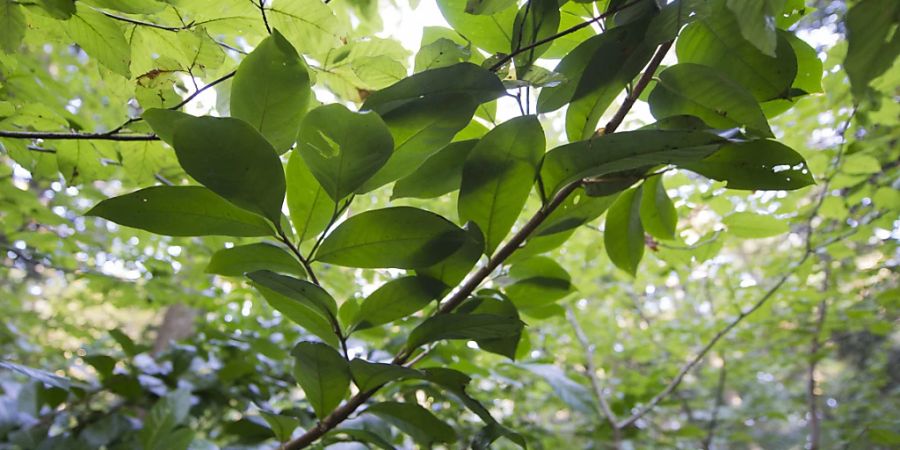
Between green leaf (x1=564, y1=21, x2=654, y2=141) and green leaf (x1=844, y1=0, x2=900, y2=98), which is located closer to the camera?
green leaf (x1=844, y1=0, x2=900, y2=98)

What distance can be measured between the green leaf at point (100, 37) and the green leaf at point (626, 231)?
2.00ft

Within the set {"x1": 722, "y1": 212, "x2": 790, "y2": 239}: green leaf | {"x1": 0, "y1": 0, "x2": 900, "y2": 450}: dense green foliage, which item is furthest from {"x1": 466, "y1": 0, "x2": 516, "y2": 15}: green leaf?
{"x1": 722, "y1": 212, "x2": 790, "y2": 239}: green leaf

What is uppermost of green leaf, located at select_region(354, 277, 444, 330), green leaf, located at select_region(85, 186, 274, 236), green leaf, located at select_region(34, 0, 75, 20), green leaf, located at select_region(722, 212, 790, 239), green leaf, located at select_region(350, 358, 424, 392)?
green leaf, located at select_region(722, 212, 790, 239)

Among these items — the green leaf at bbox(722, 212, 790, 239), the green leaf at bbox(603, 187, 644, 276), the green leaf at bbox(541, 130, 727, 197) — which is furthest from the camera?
the green leaf at bbox(722, 212, 790, 239)

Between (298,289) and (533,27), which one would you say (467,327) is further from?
(533,27)

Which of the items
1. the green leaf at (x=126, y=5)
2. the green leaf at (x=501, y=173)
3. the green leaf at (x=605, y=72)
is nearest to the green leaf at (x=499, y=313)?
the green leaf at (x=501, y=173)

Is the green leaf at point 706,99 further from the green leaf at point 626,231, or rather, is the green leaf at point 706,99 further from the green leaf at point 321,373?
the green leaf at point 321,373

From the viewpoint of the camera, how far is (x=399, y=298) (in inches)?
21.3

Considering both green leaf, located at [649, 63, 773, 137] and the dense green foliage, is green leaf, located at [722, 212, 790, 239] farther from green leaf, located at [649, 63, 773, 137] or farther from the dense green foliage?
green leaf, located at [649, 63, 773, 137]

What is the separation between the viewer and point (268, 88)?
0.44 meters

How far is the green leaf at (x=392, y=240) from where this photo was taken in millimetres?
461

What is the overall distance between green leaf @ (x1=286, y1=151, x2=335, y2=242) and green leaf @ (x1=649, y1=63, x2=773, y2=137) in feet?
1.14

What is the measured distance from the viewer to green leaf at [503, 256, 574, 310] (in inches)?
26.8

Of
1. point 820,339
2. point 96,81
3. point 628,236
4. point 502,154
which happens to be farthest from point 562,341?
point 96,81
